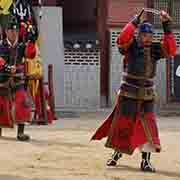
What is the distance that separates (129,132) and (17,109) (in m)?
3.17

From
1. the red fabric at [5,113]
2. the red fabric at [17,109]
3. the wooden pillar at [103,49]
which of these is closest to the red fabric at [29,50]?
the red fabric at [17,109]

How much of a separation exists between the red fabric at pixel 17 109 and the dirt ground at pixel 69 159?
29 cm

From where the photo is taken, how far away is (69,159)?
9.50 m

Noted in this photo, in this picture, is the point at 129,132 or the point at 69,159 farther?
the point at 69,159

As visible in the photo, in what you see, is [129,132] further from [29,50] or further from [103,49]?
[103,49]

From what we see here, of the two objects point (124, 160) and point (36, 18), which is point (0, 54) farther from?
point (36, 18)

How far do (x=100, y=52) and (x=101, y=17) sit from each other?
85 centimetres

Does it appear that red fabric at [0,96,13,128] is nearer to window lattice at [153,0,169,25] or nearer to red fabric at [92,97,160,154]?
red fabric at [92,97,160,154]

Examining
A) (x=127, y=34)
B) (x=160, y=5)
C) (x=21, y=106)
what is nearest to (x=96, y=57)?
(x=160, y=5)

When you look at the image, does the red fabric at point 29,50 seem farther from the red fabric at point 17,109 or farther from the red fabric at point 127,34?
the red fabric at point 127,34

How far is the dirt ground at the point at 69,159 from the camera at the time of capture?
835 centimetres

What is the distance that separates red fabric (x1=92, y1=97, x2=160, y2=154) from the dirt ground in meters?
0.30

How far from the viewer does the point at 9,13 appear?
16.6 meters

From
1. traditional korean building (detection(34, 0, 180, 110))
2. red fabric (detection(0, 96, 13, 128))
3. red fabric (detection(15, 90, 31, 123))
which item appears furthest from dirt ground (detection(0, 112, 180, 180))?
traditional korean building (detection(34, 0, 180, 110))
